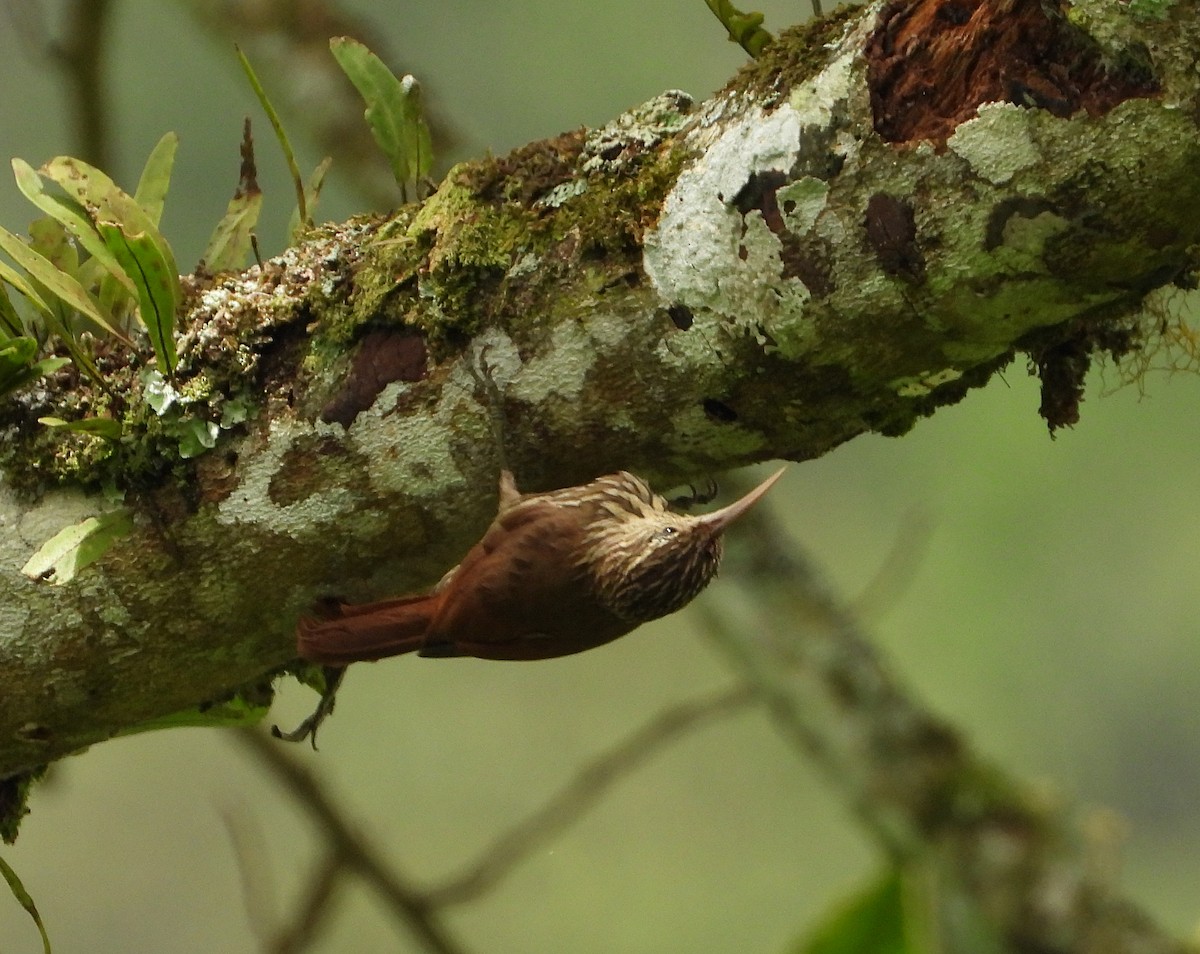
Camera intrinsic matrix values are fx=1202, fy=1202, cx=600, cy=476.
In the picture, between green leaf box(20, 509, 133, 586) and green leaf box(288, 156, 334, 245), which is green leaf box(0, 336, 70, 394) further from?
green leaf box(288, 156, 334, 245)

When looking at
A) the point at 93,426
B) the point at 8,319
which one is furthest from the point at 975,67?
the point at 8,319

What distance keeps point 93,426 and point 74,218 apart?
34 cm

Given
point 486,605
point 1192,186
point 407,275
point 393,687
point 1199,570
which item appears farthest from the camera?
point 393,687

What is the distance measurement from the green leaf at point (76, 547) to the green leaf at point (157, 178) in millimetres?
616

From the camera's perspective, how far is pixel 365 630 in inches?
64.7

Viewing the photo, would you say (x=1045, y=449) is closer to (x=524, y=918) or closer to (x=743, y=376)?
(x=524, y=918)

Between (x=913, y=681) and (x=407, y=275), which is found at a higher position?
(x=407, y=275)

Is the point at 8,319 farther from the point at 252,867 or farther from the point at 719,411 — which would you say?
the point at 252,867

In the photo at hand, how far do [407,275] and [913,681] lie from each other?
3.07 meters

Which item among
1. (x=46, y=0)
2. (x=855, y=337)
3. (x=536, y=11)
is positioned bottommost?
(x=855, y=337)

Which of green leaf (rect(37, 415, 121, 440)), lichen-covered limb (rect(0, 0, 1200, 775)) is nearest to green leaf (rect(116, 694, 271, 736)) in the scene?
lichen-covered limb (rect(0, 0, 1200, 775))

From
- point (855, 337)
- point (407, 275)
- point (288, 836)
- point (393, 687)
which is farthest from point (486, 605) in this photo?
point (288, 836)

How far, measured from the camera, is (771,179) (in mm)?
1362

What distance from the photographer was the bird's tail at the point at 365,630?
5.37ft
